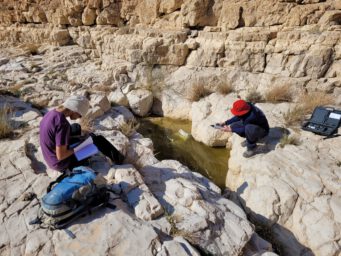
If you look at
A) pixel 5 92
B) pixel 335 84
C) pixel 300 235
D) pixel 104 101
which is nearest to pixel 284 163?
pixel 300 235

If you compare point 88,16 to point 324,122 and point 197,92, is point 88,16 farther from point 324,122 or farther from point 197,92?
point 324,122

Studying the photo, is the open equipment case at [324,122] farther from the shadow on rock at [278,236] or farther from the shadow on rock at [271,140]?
the shadow on rock at [278,236]

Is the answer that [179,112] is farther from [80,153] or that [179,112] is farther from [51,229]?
[51,229]

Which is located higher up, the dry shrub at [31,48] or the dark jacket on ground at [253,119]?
the dark jacket on ground at [253,119]

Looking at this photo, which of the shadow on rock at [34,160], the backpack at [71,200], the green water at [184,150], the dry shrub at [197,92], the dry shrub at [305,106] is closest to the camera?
the backpack at [71,200]

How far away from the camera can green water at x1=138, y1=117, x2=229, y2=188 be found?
19.1 feet

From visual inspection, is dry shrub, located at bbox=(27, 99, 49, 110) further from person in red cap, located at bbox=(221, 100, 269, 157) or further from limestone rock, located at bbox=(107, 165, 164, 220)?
person in red cap, located at bbox=(221, 100, 269, 157)

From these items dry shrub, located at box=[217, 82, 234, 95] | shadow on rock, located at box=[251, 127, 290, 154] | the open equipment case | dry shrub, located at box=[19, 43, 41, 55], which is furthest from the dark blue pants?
dry shrub, located at box=[19, 43, 41, 55]

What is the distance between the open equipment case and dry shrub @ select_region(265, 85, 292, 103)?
1245mm

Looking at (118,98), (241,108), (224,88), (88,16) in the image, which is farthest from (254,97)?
(88,16)

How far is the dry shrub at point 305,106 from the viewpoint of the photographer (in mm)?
5969

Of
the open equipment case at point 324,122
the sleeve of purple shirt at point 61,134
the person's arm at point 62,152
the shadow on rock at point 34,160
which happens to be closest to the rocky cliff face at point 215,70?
the shadow on rock at point 34,160

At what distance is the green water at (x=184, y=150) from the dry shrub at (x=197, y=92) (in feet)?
2.40

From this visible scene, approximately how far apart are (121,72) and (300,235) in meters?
6.72
